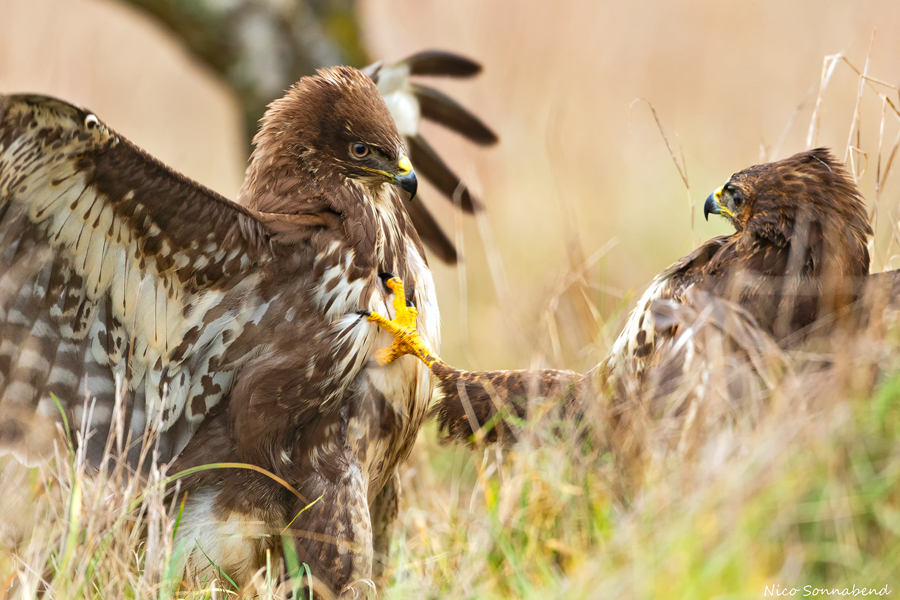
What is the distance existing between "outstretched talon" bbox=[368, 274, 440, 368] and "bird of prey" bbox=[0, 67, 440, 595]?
0.05 meters

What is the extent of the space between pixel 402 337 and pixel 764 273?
131cm

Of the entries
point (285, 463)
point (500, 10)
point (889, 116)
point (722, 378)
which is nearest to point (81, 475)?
point (285, 463)

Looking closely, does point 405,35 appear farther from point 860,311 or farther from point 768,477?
point 768,477

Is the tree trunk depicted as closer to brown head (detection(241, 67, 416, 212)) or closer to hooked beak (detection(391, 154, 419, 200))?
brown head (detection(241, 67, 416, 212))

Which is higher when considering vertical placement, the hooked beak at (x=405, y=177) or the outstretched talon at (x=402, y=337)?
the hooked beak at (x=405, y=177)

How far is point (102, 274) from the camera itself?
310 cm

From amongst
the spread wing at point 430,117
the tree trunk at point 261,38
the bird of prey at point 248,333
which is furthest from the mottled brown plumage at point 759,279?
the tree trunk at point 261,38

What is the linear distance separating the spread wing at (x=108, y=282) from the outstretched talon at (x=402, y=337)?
485mm

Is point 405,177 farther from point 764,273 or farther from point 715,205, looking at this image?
point 764,273

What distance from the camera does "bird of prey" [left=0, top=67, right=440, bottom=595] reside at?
305 cm

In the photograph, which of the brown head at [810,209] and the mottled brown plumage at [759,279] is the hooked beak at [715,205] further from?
the brown head at [810,209]

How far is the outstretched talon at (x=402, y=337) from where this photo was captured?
319 cm

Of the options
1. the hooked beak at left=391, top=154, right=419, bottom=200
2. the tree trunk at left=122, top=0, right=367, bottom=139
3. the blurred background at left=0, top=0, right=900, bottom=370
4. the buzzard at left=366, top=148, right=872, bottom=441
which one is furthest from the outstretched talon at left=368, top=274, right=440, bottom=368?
the blurred background at left=0, top=0, right=900, bottom=370

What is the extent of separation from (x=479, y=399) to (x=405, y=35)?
236 inches
